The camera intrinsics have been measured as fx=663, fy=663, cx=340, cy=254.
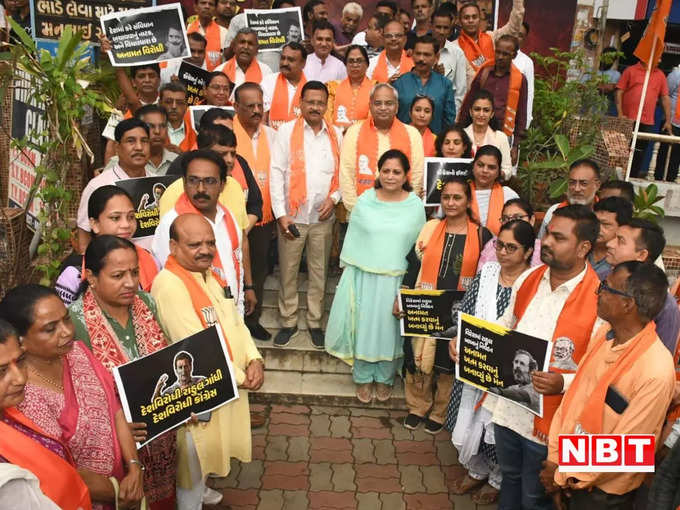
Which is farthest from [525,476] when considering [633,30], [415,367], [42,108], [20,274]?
[633,30]

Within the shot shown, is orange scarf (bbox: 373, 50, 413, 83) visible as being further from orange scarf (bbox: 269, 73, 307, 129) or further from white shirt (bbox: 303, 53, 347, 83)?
orange scarf (bbox: 269, 73, 307, 129)

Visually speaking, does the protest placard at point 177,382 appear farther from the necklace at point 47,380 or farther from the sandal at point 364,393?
the sandal at point 364,393

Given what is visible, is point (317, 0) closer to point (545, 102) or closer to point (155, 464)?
point (545, 102)

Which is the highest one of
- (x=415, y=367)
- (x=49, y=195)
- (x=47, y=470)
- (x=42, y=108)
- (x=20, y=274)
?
(x=42, y=108)

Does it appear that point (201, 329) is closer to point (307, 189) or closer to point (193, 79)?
point (307, 189)

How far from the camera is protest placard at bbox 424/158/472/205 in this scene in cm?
564

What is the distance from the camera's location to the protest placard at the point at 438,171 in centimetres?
564

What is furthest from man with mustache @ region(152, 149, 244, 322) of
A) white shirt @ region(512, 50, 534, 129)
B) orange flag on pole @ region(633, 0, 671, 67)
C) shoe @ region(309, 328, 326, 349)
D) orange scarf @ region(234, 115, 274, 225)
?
orange flag on pole @ region(633, 0, 671, 67)

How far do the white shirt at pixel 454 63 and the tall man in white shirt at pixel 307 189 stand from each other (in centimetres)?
203

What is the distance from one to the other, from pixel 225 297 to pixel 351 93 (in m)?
3.50

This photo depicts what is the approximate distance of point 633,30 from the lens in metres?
12.1

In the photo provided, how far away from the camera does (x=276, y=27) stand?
294 inches

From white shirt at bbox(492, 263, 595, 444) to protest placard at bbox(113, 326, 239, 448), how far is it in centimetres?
161

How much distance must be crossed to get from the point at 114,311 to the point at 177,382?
50 cm
